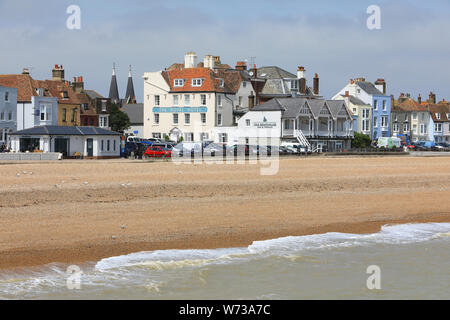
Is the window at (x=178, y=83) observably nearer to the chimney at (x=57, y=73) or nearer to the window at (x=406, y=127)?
the chimney at (x=57, y=73)

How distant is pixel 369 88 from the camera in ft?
335

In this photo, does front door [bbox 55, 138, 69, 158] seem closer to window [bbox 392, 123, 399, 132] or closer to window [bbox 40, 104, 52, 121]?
window [bbox 40, 104, 52, 121]

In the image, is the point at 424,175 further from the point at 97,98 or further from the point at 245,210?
the point at 97,98

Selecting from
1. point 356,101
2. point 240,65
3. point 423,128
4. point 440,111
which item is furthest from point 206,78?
point 440,111

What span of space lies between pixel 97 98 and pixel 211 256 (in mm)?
67482

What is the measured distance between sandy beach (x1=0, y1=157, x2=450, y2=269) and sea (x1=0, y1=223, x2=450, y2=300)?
0.89 metres

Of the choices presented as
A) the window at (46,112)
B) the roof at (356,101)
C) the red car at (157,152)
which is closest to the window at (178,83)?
the window at (46,112)

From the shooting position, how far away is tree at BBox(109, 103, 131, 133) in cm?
8981

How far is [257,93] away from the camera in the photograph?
87062 millimetres

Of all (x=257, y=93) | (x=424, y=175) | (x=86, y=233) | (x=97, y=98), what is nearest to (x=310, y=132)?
(x=257, y=93)

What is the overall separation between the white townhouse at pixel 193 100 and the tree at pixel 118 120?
7225 mm

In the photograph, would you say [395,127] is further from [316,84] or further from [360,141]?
[360,141]

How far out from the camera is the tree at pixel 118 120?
8981 centimetres

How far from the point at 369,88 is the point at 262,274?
88.4 metres
